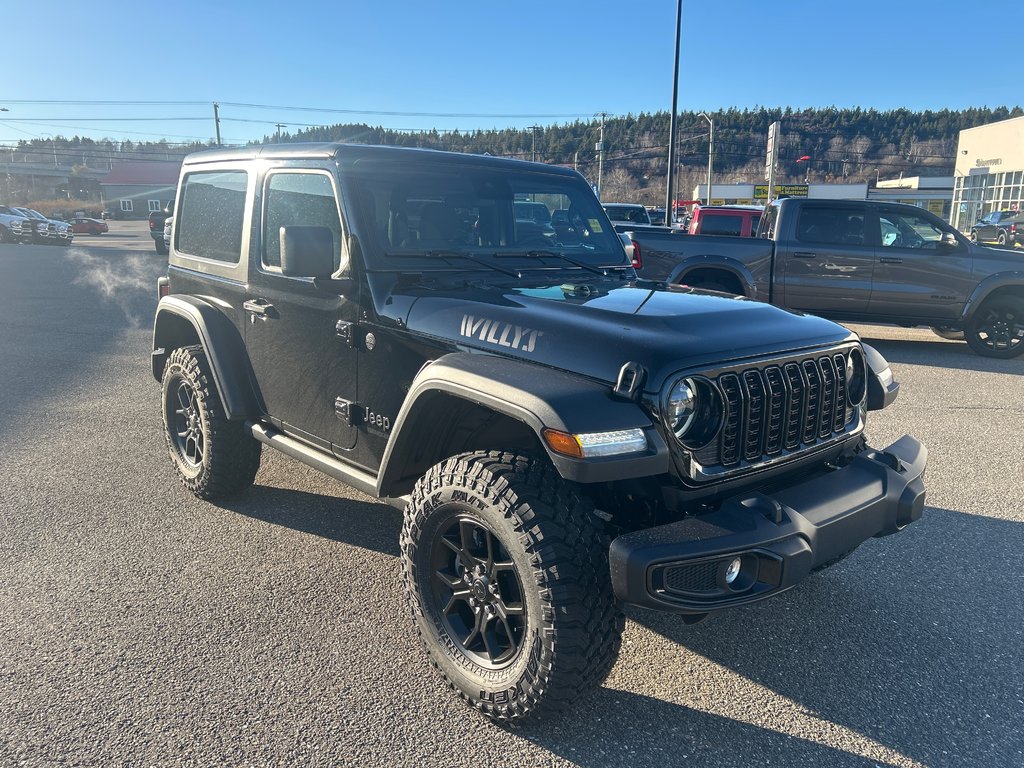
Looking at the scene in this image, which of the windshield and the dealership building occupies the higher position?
the dealership building

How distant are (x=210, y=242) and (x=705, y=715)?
359 cm

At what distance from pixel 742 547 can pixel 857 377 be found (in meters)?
1.25

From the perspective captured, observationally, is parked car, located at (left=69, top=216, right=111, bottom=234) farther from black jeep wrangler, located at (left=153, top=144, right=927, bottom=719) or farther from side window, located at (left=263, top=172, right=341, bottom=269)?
side window, located at (left=263, top=172, right=341, bottom=269)

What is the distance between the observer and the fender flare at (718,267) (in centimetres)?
930

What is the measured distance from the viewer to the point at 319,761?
2389mm

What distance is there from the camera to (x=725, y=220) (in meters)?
15.6

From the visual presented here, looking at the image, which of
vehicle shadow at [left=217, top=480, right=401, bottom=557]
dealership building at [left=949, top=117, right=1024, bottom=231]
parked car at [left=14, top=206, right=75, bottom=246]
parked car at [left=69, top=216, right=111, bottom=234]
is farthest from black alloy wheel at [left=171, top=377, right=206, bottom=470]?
parked car at [left=69, top=216, right=111, bottom=234]

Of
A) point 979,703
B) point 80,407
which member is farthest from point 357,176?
point 80,407

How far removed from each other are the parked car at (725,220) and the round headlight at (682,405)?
1321 cm

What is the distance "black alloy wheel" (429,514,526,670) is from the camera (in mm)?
2543

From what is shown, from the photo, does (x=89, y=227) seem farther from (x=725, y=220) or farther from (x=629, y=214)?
(x=725, y=220)

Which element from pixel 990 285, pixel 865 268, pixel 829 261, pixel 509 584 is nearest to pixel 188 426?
pixel 509 584

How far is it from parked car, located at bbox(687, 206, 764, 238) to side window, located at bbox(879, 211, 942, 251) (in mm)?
5767

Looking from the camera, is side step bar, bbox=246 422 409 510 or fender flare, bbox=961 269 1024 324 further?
fender flare, bbox=961 269 1024 324
